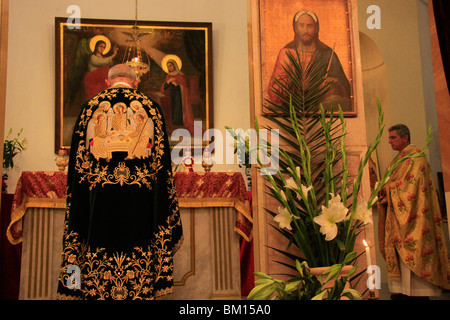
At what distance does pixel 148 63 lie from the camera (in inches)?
287

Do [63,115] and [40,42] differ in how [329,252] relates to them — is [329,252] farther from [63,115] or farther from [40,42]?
[40,42]

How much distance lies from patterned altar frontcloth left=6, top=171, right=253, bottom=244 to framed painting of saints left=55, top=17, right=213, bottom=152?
8.08ft

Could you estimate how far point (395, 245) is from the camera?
5.12m

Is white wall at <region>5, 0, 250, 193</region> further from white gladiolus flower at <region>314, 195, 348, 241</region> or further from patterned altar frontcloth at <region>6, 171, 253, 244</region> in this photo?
white gladiolus flower at <region>314, 195, 348, 241</region>

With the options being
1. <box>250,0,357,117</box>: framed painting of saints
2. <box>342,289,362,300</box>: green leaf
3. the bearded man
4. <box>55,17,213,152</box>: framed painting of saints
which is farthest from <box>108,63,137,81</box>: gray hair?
<box>55,17,213,152</box>: framed painting of saints

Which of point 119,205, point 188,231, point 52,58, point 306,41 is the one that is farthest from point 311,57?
point 52,58

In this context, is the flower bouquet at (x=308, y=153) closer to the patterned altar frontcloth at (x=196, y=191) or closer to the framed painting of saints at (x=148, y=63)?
the patterned altar frontcloth at (x=196, y=191)

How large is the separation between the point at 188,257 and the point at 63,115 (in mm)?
3356

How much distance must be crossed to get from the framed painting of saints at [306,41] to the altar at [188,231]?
1.34 metres

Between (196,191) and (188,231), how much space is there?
383 mm

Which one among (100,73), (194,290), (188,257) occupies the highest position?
(100,73)

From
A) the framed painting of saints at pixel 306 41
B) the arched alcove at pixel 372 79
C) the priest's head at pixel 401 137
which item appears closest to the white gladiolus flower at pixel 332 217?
the framed painting of saints at pixel 306 41
